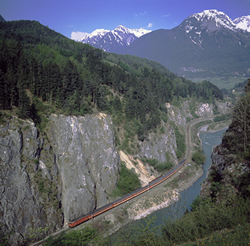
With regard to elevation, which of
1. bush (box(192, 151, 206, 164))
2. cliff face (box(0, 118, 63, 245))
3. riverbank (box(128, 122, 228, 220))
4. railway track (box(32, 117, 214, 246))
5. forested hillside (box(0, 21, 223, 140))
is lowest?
riverbank (box(128, 122, 228, 220))

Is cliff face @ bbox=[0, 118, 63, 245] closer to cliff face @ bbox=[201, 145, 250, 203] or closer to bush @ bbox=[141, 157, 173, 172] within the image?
cliff face @ bbox=[201, 145, 250, 203]

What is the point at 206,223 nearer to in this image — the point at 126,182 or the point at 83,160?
the point at 83,160

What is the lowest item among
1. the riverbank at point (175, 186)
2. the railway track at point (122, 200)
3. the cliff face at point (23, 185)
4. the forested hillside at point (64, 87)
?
the riverbank at point (175, 186)

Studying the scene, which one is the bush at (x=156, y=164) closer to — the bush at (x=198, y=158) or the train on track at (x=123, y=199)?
the train on track at (x=123, y=199)

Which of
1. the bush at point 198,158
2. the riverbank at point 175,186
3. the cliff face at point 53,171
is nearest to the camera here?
the cliff face at point 53,171

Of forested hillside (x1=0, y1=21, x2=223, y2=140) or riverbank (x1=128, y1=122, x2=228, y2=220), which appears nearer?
forested hillside (x1=0, y1=21, x2=223, y2=140)

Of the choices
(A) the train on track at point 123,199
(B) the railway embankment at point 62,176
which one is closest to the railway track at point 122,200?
(A) the train on track at point 123,199

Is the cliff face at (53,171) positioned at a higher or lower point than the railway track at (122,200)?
higher

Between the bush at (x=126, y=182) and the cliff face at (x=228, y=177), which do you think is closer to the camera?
the cliff face at (x=228, y=177)

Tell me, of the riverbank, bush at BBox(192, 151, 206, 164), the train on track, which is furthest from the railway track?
bush at BBox(192, 151, 206, 164)
